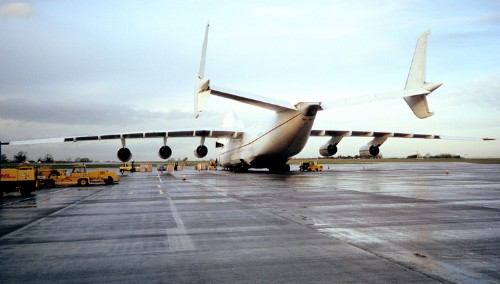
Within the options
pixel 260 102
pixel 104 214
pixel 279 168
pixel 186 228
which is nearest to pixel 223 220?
pixel 186 228

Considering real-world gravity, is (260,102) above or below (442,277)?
above

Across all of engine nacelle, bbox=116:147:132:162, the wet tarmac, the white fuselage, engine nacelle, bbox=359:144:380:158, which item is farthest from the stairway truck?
engine nacelle, bbox=359:144:380:158

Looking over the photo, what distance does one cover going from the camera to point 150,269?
5.69 m

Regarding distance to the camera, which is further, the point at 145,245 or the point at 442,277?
the point at 145,245

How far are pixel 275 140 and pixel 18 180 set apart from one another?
16500 mm

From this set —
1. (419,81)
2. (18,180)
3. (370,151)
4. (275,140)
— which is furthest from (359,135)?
(18,180)

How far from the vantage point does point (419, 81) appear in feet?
68.6

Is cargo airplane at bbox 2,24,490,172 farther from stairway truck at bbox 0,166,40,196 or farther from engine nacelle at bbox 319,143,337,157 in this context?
stairway truck at bbox 0,166,40,196

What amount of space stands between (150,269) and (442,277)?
3623 millimetres

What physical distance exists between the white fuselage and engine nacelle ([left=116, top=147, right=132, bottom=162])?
965 cm

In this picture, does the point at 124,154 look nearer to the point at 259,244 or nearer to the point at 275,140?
the point at 275,140

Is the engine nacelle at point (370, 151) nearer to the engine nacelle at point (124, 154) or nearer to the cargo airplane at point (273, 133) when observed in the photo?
the cargo airplane at point (273, 133)

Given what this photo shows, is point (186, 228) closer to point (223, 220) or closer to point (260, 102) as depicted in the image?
point (223, 220)

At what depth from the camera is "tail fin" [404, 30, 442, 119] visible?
20203 millimetres
